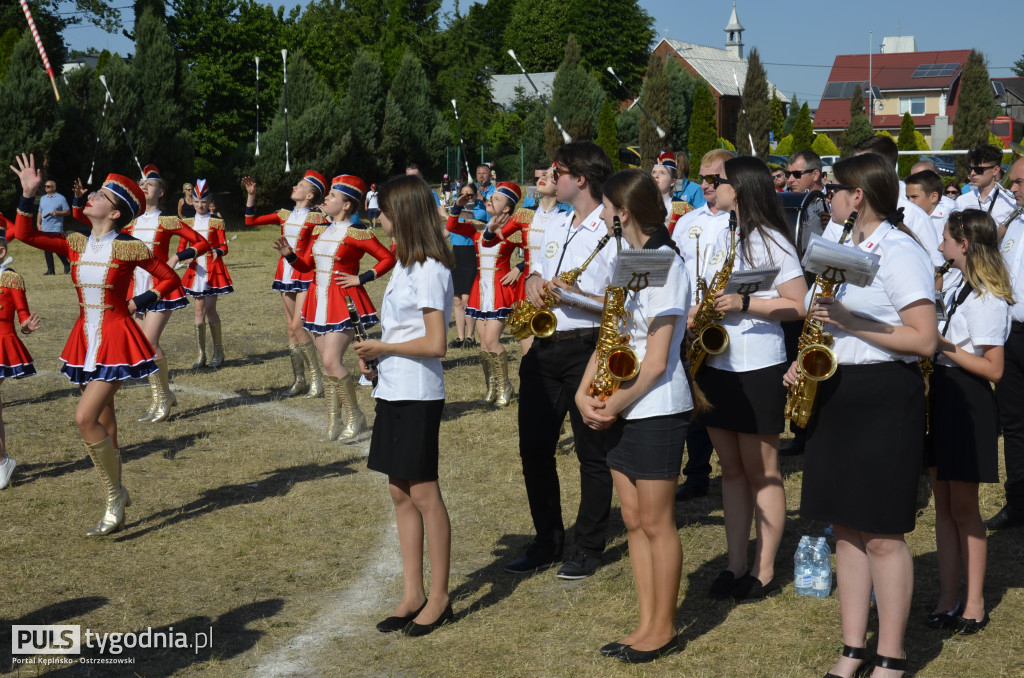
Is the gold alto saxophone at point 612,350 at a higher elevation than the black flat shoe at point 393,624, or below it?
higher

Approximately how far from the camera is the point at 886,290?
12.9 feet

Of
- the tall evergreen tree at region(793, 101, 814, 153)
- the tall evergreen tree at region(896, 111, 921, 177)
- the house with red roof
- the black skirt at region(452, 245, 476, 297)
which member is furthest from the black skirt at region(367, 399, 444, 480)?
the house with red roof

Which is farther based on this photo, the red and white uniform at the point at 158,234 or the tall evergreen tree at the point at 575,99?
the tall evergreen tree at the point at 575,99

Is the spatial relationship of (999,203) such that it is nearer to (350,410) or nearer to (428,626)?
(350,410)

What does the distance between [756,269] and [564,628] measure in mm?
1902

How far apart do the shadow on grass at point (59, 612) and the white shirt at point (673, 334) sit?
9.72ft

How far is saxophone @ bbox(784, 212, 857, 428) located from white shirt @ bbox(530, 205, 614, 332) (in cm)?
130

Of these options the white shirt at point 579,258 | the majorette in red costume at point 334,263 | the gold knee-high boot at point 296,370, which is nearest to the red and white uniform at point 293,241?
the gold knee-high boot at point 296,370

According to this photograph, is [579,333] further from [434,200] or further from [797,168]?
[797,168]

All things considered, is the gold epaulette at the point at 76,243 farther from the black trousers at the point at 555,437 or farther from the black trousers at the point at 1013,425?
the black trousers at the point at 1013,425

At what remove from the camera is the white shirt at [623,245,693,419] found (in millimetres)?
4129

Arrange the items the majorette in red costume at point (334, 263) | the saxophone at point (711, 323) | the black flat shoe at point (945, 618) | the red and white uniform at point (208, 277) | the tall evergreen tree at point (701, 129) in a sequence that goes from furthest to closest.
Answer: the tall evergreen tree at point (701, 129) < the red and white uniform at point (208, 277) < the majorette in red costume at point (334, 263) < the saxophone at point (711, 323) < the black flat shoe at point (945, 618)

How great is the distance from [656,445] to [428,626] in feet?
4.77

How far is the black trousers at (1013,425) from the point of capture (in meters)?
6.39
